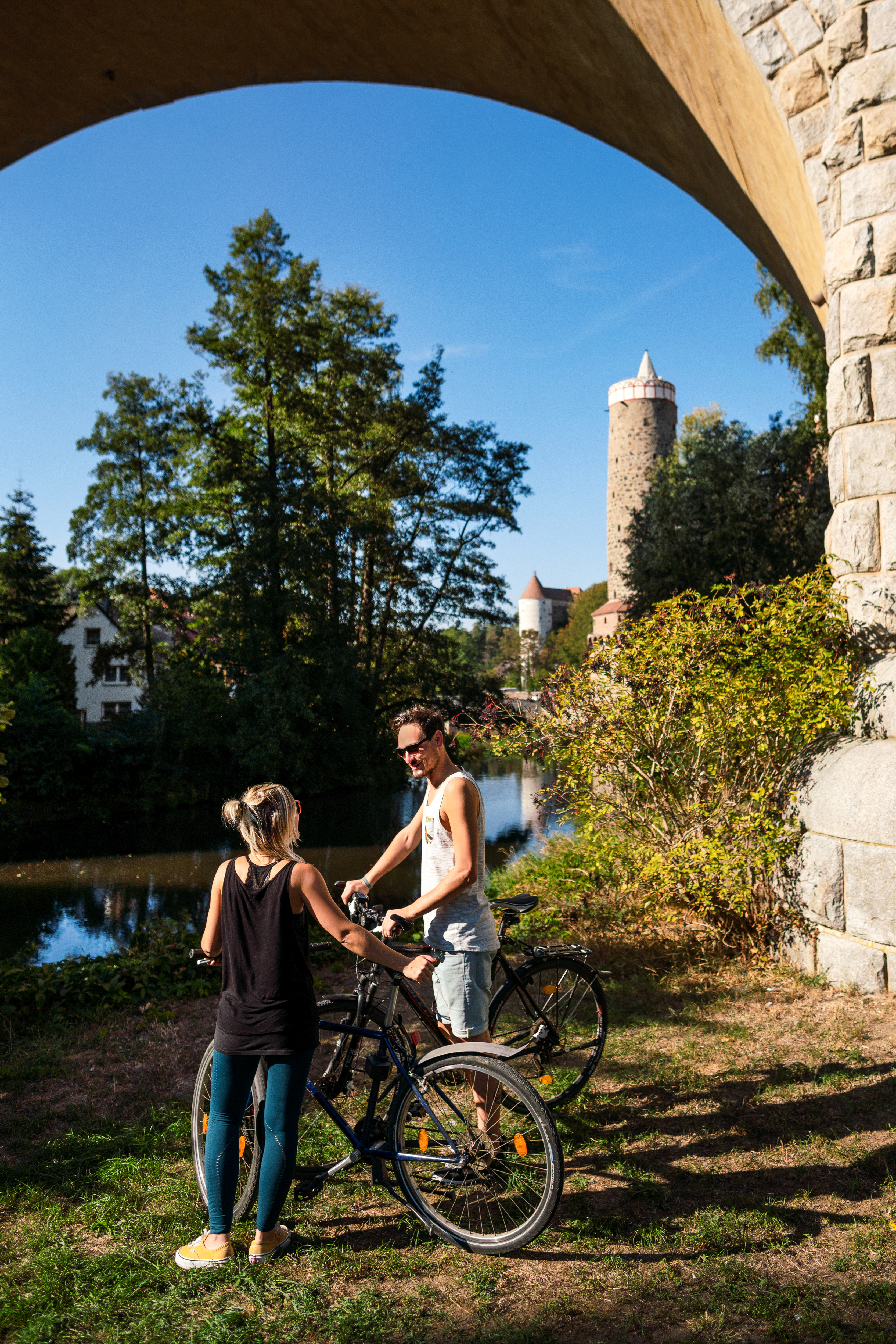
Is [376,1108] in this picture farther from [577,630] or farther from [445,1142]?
[577,630]

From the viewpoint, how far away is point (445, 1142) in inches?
105

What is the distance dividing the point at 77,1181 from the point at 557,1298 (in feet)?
5.87

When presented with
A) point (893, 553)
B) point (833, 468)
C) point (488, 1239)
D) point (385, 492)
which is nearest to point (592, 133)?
point (833, 468)

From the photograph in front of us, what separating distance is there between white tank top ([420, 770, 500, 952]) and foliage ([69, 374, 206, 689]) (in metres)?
25.8

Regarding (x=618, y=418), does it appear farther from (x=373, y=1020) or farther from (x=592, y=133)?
(x=373, y=1020)

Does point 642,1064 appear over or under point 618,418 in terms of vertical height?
under

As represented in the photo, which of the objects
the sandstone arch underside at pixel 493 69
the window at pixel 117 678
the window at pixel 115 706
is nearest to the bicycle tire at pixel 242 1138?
the sandstone arch underside at pixel 493 69

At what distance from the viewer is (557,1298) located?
93.4 inches

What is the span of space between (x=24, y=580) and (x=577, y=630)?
43318 mm

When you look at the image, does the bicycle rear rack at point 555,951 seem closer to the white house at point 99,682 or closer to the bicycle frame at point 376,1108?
the bicycle frame at point 376,1108

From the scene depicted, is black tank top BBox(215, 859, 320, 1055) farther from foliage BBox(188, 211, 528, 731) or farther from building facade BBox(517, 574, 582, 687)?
building facade BBox(517, 574, 582, 687)

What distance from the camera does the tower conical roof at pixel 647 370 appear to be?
41.1m

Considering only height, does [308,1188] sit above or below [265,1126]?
below

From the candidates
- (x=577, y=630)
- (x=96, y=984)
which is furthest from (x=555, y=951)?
(x=577, y=630)
